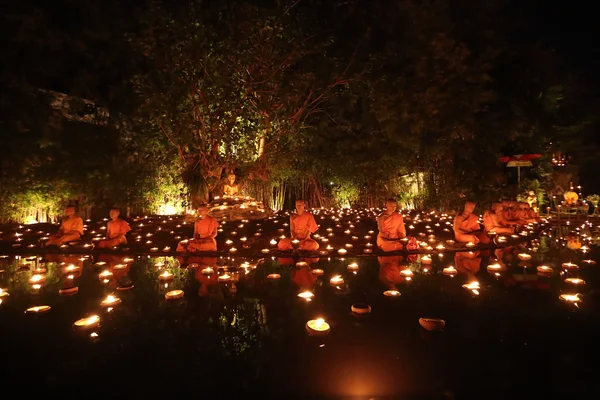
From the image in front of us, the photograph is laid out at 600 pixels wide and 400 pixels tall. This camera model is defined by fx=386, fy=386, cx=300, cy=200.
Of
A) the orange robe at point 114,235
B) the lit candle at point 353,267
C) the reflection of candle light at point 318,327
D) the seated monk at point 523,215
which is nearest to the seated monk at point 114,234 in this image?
the orange robe at point 114,235

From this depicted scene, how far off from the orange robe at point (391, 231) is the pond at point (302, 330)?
0.93 meters

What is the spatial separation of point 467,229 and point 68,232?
316 inches

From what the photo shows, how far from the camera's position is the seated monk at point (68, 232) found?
7816 millimetres

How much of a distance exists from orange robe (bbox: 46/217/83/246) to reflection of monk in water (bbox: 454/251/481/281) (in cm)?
728

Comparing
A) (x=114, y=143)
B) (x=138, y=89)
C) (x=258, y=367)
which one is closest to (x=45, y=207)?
(x=114, y=143)

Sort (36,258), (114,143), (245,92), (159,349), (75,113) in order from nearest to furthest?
(159,349) < (36,258) < (245,92) < (75,113) < (114,143)

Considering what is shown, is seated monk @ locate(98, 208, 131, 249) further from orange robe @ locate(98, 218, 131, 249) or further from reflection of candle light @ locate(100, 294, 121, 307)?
reflection of candle light @ locate(100, 294, 121, 307)

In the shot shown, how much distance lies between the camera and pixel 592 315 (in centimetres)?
381

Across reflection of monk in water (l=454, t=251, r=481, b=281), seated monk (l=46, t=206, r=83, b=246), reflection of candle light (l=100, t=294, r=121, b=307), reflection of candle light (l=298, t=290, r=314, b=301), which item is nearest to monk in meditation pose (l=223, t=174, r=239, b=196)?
seated monk (l=46, t=206, r=83, b=246)

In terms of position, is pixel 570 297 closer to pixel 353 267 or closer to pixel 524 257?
pixel 524 257

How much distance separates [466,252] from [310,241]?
9.50 feet

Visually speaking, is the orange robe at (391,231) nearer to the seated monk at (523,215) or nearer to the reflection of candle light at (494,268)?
the reflection of candle light at (494,268)

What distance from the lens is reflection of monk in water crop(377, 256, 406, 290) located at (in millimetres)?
5035

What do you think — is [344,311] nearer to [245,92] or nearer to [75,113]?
[245,92]
